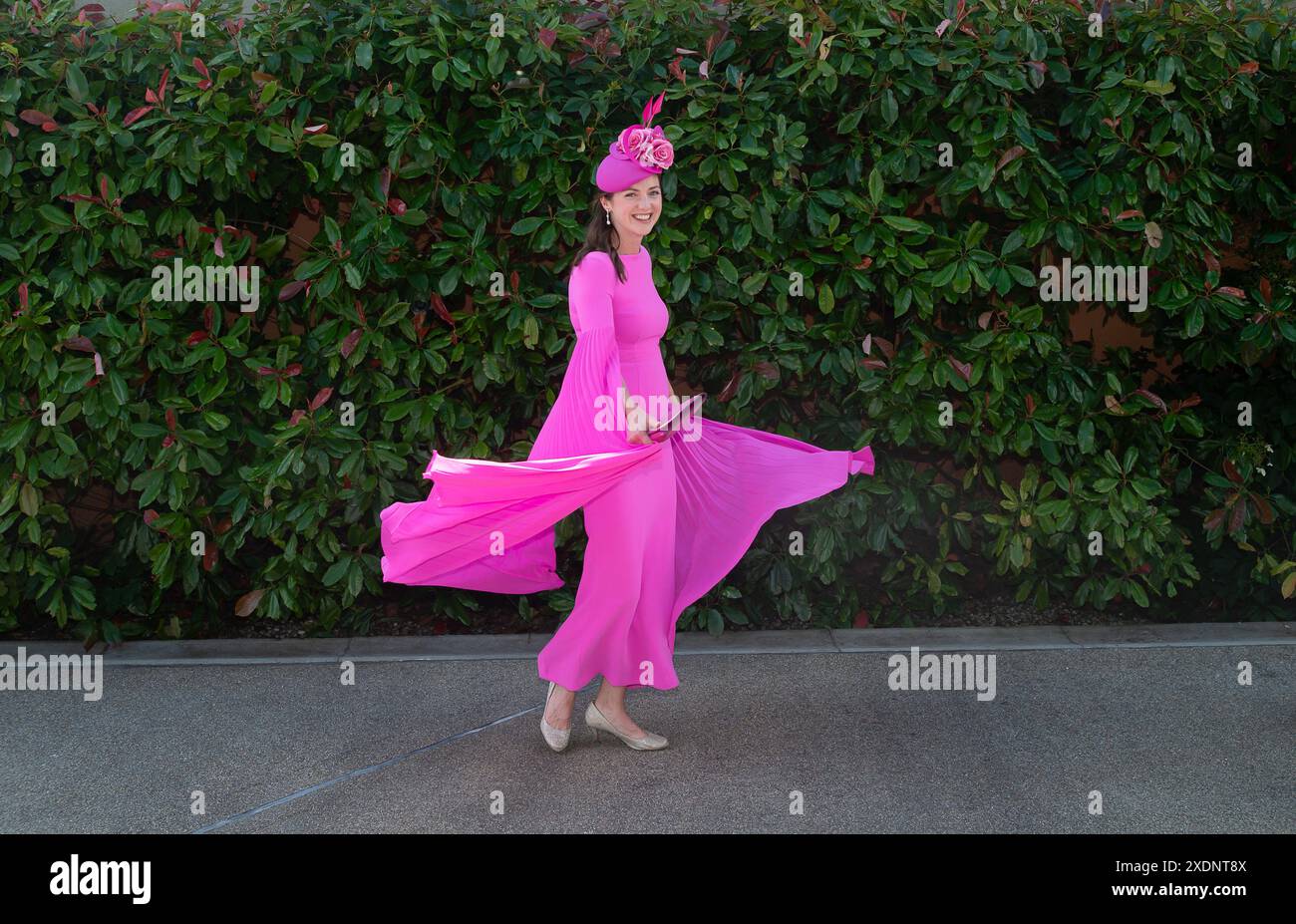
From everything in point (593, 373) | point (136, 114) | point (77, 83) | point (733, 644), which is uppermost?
point (77, 83)

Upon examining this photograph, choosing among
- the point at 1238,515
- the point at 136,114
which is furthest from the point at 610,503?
the point at 1238,515

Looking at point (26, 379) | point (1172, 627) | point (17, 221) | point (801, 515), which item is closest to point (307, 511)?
point (26, 379)

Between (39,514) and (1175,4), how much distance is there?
208 inches

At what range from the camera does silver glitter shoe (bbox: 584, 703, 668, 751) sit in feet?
15.2

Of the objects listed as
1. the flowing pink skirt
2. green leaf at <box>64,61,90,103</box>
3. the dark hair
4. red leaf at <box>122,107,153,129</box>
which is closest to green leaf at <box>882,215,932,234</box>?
the flowing pink skirt

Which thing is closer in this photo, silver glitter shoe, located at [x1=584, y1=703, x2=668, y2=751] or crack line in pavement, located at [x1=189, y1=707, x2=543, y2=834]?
crack line in pavement, located at [x1=189, y1=707, x2=543, y2=834]

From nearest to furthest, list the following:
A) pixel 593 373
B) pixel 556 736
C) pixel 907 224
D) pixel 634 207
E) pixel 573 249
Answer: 1. pixel 593 373
2. pixel 634 207
3. pixel 556 736
4. pixel 907 224
5. pixel 573 249

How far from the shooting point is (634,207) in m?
4.36

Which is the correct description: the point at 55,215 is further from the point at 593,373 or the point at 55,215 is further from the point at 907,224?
the point at 907,224

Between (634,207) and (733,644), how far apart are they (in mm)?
2221

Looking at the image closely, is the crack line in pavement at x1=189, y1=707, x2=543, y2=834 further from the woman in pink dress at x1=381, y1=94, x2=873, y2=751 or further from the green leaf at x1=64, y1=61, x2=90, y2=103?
the green leaf at x1=64, y1=61, x2=90, y2=103

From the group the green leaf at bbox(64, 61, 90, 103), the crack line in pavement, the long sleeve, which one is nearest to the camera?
the crack line in pavement

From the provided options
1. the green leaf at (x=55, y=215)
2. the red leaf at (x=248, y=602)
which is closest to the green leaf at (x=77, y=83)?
the green leaf at (x=55, y=215)

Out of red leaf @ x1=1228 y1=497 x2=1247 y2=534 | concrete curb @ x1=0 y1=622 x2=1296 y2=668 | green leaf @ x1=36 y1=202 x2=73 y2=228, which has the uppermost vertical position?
green leaf @ x1=36 y1=202 x2=73 y2=228
